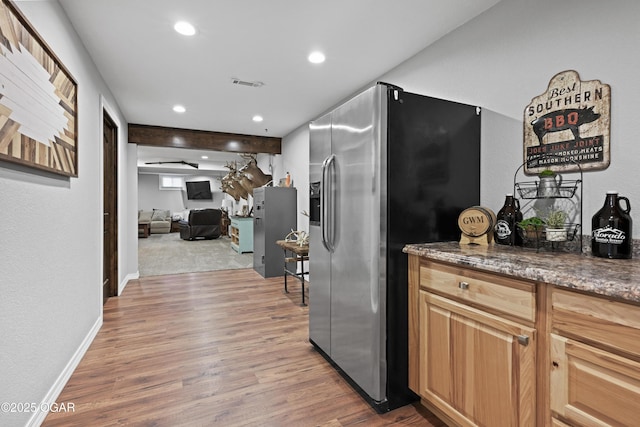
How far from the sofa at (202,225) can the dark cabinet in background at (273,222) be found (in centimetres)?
522

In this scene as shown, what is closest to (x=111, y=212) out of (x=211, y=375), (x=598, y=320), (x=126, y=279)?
(x=126, y=279)

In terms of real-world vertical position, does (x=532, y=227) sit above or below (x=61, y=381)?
above

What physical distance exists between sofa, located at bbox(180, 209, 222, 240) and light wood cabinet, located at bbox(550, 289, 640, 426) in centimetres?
980

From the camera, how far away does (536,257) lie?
1422 mm

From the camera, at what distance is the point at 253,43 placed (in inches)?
99.3

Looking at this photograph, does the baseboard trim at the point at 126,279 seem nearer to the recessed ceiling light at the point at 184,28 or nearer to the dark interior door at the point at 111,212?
the dark interior door at the point at 111,212

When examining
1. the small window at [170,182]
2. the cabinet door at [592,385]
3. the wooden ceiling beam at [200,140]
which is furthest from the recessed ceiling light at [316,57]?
the small window at [170,182]

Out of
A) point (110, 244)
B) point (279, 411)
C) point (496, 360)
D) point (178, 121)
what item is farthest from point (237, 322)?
point (178, 121)

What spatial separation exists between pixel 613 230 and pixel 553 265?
0.40m

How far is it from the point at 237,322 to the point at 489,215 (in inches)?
98.2

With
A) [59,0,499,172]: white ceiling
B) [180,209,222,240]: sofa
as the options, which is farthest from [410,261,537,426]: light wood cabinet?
[180,209,222,240]: sofa

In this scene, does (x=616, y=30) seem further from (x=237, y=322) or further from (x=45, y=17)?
(x=237, y=322)

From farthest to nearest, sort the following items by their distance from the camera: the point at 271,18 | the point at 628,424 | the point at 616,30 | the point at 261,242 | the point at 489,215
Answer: the point at 261,242 < the point at 271,18 < the point at 489,215 < the point at 616,30 < the point at 628,424

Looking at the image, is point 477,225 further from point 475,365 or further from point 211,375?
point 211,375
